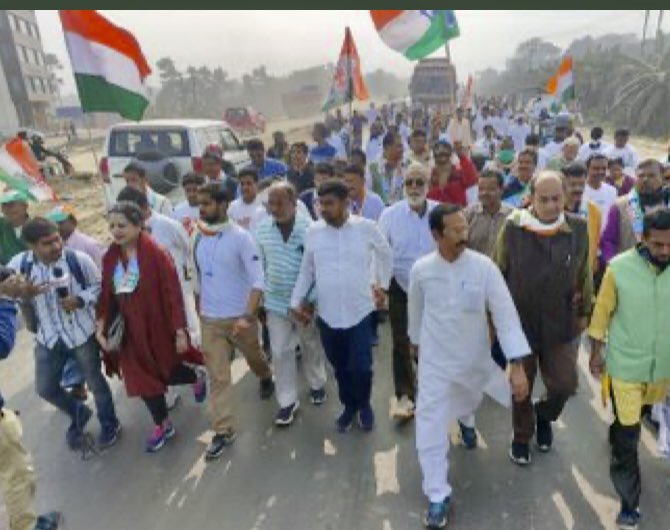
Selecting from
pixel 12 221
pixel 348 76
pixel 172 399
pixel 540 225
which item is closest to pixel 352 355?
pixel 540 225

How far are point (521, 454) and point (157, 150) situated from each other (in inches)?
279

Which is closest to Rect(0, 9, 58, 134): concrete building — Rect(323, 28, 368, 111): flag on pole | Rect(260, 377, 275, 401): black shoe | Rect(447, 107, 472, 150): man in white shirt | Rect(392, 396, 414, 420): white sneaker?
Rect(323, 28, 368, 111): flag on pole

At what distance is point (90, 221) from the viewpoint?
12516 millimetres

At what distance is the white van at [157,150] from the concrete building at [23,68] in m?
48.1

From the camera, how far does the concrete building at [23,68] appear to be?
5344 cm

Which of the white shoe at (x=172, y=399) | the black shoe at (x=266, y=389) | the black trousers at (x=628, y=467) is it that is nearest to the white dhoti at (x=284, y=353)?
the black shoe at (x=266, y=389)

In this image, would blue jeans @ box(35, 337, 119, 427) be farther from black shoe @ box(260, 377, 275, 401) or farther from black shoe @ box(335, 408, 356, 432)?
black shoe @ box(335, 408, 356, 432)

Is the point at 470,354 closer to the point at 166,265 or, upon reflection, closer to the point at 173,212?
the point at 166,265

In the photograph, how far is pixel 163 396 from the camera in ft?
13.8

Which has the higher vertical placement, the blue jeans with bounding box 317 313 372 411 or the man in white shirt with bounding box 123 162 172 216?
the man in white shirt with bounding box 123 162 172 216

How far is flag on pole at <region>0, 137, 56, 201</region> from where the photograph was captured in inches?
221

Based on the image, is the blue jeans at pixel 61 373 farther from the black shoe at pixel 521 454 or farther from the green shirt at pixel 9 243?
the black shoe at pixel 521 454

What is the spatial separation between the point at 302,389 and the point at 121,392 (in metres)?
1.62

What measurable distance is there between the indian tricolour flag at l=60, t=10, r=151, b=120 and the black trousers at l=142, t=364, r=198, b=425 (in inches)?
112
